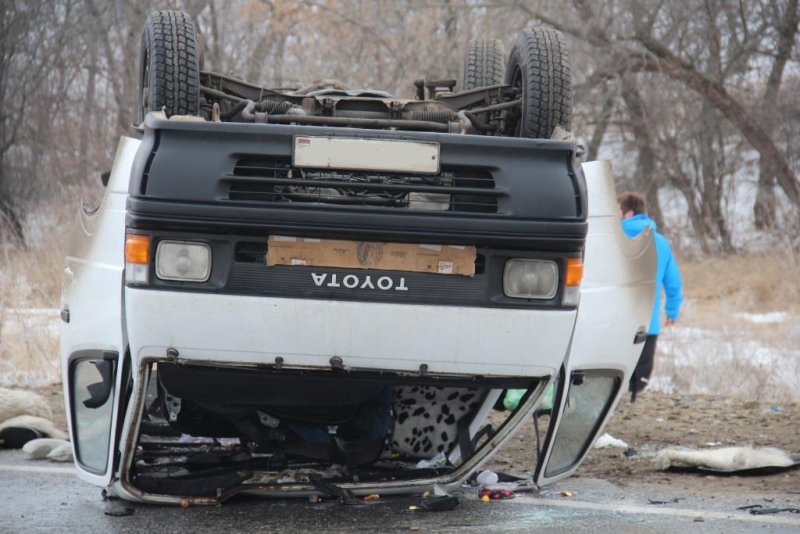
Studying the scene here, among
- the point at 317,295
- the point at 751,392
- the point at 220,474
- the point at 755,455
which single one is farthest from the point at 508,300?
the point at 751,392

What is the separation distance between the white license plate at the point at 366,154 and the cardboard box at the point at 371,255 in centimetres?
29

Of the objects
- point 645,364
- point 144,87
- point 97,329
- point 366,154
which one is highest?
point 144,87

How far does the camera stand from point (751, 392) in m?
8.84

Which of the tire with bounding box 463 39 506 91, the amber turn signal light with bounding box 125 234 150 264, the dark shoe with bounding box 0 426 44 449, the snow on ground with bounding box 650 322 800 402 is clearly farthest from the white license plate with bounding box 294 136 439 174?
the snow on ground with bounding box 650 322 800 402

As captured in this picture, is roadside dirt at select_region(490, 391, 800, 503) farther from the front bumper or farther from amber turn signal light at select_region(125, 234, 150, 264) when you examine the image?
amber turn signal light at select_region(125, 234, 150, 264)

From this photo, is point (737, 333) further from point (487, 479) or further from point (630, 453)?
point (487, 479)

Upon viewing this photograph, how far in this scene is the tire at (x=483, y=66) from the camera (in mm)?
7137

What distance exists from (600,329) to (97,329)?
7.07 feet

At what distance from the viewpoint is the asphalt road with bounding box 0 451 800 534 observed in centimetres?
431

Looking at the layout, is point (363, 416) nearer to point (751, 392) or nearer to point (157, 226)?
point (157, 226)

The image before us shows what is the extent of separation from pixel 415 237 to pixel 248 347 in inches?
30.6

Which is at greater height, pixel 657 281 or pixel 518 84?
pixel 518 84

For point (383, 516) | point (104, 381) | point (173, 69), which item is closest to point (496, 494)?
point (383, 516)

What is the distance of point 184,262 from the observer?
12.6 feet
